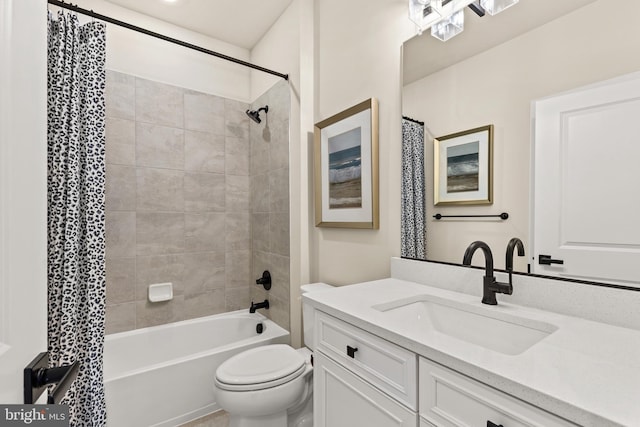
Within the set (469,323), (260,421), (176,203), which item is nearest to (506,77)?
(469,323)

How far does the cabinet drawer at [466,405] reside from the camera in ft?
1.78

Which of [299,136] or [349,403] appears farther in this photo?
[299,136]

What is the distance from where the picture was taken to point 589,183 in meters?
0.85

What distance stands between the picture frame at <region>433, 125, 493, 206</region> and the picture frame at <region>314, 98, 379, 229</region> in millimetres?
351

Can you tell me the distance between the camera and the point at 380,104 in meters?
1.55

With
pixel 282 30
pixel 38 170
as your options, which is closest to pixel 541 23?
pixel 38 170

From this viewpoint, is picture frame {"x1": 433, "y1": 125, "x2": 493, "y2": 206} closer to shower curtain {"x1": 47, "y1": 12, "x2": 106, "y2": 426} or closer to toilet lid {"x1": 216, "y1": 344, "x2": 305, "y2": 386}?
toilet lid {"x1": 216, "y1": 344, "x2": 305, "y2": 386}

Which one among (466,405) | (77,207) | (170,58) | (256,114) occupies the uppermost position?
(170,58)

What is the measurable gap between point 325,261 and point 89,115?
5.15ft

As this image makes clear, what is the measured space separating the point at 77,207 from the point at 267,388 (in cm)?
129

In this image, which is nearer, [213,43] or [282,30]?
[282,30]

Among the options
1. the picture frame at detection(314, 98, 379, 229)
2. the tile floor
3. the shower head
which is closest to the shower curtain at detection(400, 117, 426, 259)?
the picture frame at detection(314, 98, 379, 229)

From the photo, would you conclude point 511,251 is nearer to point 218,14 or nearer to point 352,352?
point 352,352

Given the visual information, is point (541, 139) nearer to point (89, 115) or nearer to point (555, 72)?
point (555, 72)
